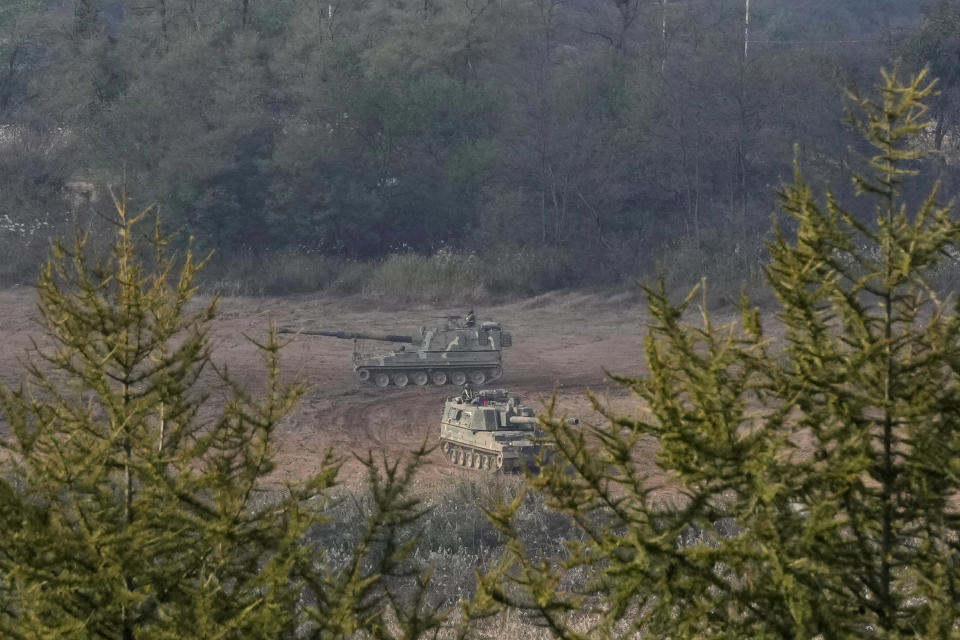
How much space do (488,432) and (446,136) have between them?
23802 millimetres

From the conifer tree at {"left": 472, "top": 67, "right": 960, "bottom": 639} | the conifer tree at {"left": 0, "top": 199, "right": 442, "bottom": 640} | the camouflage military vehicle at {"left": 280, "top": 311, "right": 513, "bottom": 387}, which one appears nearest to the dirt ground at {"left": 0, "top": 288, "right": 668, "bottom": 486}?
the camouflage military vehicle at {"left": 280, "top": 311, "right": 513, "bottom": 387}

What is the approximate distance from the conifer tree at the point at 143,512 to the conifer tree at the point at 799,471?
33.8 inches

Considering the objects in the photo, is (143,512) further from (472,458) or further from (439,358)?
(439,358)

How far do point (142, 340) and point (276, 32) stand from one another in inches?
1587

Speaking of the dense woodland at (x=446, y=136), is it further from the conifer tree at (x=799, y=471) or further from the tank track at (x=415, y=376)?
the conifer tree at (x=799, y=471)

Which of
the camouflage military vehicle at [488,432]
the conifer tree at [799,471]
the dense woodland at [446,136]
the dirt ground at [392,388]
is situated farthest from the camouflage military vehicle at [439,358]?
the conifer tree at [799,471]

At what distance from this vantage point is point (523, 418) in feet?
63.0

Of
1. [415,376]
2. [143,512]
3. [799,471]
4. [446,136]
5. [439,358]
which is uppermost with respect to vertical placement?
[799,471]

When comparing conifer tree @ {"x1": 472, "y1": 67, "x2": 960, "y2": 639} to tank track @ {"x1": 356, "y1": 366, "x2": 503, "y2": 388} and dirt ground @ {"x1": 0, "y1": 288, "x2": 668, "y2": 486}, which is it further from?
tank track @ {"x1": 356, "y1": 366, "x2": 503, "y2": 388}

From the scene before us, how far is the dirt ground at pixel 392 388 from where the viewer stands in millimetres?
20953

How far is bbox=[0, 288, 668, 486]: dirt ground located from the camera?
21.0 meters

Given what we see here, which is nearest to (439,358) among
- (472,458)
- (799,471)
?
(472,458)

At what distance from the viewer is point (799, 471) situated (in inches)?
195

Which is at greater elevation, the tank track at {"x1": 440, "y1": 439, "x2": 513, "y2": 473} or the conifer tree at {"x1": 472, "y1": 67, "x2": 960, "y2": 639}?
the conifer tree at {"x1": 472, "y1": 67, "x2": 960, "y2": 639}
